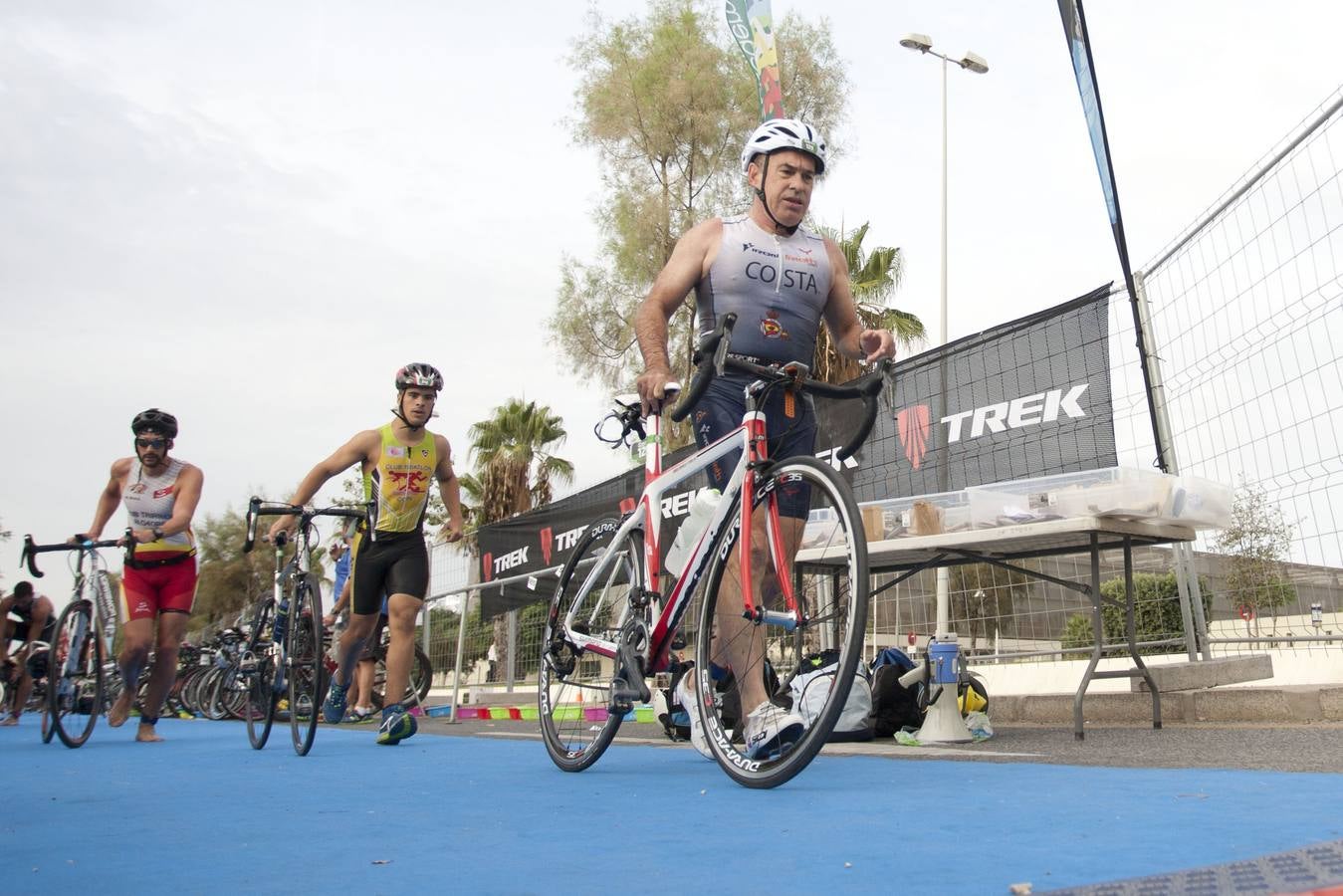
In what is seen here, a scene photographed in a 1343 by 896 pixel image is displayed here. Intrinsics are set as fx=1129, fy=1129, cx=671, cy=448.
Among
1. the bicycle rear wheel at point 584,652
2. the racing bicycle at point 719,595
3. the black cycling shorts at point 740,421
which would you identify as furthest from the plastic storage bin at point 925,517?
the bicycle rear wheel at point 584,652

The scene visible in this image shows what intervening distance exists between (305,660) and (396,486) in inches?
40.9

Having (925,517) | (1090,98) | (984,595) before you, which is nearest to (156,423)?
(925,517)

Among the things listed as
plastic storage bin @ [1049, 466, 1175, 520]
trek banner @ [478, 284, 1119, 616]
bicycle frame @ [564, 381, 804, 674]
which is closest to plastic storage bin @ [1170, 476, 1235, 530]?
plastic storage bin @ [1049, 466, 1175, 520]

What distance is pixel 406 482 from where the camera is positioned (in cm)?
625

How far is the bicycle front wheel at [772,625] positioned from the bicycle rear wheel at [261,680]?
3.41 m

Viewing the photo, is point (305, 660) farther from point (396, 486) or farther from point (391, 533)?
point (396, 486)

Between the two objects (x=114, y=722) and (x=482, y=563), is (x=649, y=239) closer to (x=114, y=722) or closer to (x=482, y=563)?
(x=482, y=563)

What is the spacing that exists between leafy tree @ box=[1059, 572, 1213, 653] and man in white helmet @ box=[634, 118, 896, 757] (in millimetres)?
2531

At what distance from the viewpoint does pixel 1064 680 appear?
268 inches

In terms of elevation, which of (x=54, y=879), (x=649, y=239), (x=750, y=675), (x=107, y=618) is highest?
(x=649, y=239)

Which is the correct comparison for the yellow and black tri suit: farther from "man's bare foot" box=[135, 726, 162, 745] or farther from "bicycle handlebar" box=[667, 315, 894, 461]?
"bicycle handlebar" box=[667, 315, 894, 461]

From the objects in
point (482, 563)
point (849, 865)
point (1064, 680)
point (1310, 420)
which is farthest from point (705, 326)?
point (482, 563)

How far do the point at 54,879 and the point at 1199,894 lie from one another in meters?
1.86

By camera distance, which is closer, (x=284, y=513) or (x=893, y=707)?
(x=893, y=707)
